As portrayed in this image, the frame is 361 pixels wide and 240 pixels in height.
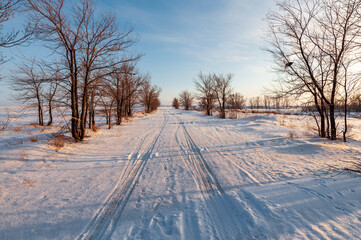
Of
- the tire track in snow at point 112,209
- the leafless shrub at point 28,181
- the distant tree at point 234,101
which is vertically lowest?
the tire track in snow at point 112,209

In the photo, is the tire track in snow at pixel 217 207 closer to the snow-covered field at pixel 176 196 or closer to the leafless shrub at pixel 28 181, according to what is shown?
the snow-covered field at pixel 176 196

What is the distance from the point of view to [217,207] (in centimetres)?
296

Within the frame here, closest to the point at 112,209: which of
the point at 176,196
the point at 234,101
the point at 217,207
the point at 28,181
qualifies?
the point at 176,196

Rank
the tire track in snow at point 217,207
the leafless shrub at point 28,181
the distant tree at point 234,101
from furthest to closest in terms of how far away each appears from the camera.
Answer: the distant tree at point 234,101 → the leafless shrub at point 28,181 → the tire track in snow at point 217,207

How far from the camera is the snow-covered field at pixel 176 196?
2416 mm

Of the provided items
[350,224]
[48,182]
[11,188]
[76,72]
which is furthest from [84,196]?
[76,72]

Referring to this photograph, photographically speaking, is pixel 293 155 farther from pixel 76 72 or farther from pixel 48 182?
pixel 76 72

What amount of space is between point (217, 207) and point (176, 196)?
34.4 inches

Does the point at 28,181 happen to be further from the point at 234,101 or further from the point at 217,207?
the point at 234,101

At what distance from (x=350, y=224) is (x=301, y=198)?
74 centimetres

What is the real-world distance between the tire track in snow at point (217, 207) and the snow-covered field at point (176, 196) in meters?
0.02

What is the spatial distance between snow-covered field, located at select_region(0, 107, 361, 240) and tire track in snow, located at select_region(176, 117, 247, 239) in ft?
0.05

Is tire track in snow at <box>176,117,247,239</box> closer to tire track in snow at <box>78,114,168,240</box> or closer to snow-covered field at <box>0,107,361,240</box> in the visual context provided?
snow-covered field at <box>0,107,361,240</box>

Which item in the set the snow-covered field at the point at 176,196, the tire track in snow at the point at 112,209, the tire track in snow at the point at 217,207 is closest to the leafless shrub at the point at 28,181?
the snow-covered field at the point at 176,196
